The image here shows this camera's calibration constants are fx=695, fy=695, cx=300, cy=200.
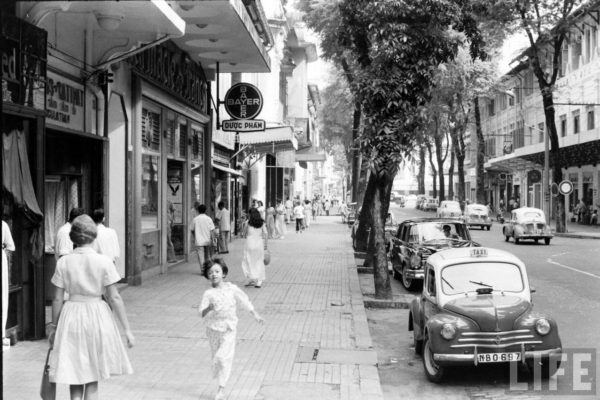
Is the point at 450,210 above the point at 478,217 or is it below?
above

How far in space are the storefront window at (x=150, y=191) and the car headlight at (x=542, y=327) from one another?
9.36 metres

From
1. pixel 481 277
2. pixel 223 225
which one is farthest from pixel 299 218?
pixel 481 277

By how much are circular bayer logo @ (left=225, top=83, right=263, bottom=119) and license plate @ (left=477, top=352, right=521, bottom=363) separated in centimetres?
1265

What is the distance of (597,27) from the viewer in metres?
39.9

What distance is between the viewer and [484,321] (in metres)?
7.50

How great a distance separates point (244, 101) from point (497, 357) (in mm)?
13085

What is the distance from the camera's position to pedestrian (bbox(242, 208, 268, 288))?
14125 mm

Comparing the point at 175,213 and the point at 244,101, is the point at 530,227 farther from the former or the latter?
the point at 175,213

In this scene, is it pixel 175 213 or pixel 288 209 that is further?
pixel 288 209

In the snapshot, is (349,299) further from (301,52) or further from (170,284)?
(301,52)

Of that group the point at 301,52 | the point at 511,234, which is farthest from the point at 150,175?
the point at 301,52

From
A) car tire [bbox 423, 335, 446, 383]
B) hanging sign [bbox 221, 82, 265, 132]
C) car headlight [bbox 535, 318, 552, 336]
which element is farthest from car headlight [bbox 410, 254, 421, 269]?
car headlight [bbox 535, 318, 552, 336]

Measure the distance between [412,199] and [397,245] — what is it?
82.9 m

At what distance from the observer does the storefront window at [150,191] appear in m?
14.8
